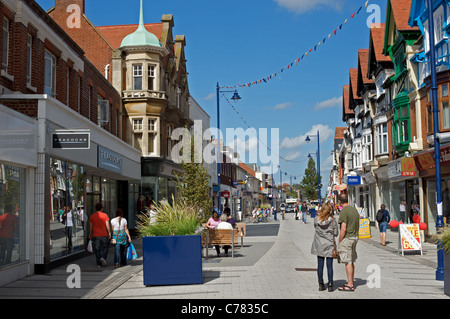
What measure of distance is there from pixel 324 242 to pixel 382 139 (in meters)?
24.2

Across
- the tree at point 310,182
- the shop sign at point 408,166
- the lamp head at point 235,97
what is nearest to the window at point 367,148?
the lamp head at point 235,97

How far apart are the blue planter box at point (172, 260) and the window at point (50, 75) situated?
297 inches

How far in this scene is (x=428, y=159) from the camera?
2200cm

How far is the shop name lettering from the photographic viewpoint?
19.5 m

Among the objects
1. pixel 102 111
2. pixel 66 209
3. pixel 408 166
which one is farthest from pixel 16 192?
pixel 408 166

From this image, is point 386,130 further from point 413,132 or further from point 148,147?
point 148,147

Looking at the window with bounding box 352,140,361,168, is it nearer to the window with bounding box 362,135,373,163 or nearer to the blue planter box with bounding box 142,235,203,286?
the window with bounding box 362,135,373,163

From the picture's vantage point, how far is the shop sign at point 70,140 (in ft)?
45.1

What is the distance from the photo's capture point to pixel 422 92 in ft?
77.5

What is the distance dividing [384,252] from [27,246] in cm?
1190

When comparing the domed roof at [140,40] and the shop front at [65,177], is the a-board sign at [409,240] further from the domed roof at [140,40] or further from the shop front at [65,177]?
the domed roof at [140,40]

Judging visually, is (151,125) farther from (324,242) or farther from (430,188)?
(324,242)

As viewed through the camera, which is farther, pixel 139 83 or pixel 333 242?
pixel 139 83
